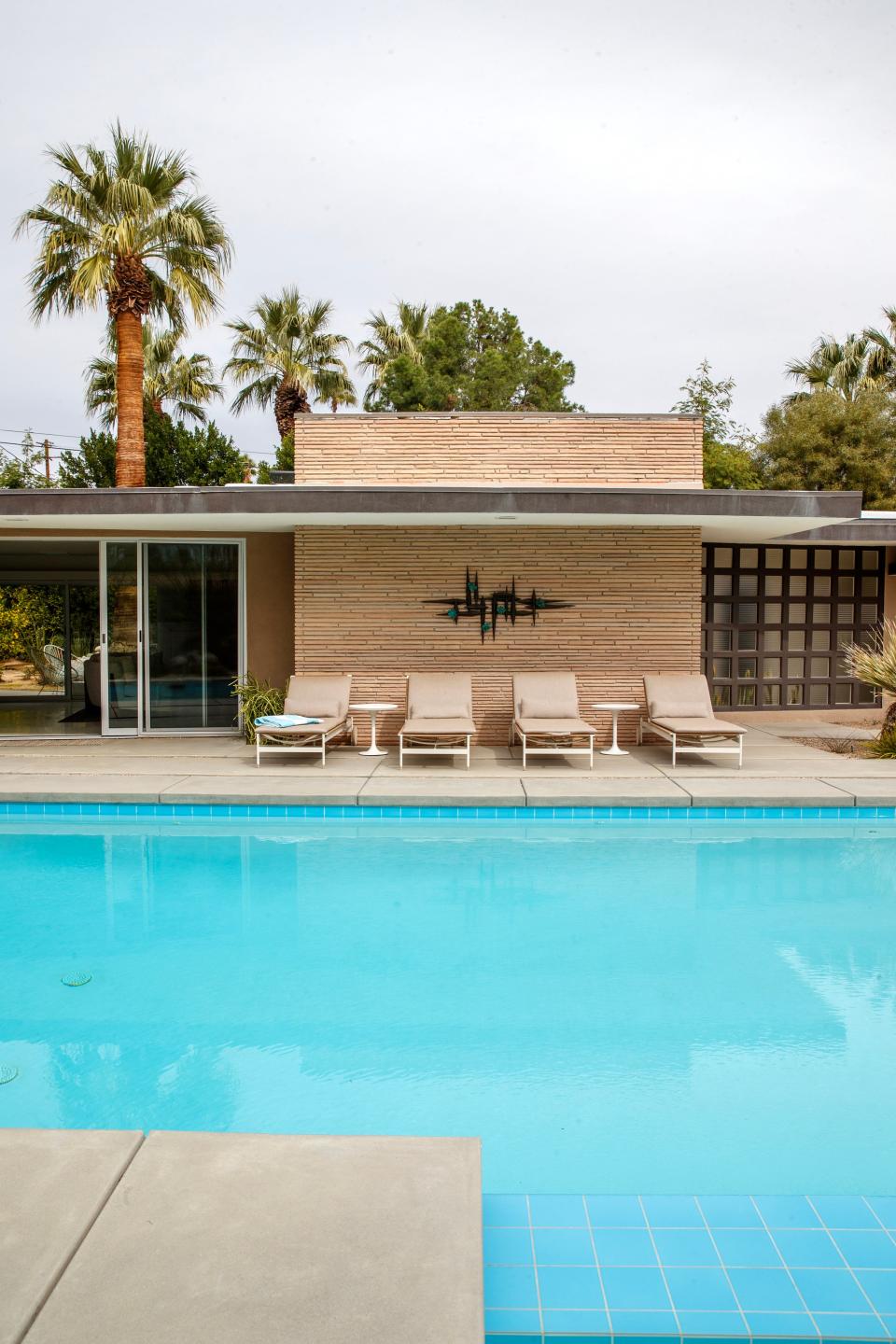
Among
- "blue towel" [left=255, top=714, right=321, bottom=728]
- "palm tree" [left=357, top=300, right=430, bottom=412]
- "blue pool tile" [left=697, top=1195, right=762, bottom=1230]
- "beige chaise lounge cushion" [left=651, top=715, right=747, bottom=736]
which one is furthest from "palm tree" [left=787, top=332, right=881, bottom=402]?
"blue pool tile" [left=697, top=1195, right=762, bottom=1230]

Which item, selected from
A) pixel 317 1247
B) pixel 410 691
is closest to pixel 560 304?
pixel 410 691

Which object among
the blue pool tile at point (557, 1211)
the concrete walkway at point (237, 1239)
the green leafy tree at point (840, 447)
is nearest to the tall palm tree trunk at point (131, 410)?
the green leafy tree at point (840, 447)

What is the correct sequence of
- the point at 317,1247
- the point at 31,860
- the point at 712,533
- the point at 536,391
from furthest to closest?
the point at 536,391
the point at 712,533
the point at 31,860
the point at 317,1247

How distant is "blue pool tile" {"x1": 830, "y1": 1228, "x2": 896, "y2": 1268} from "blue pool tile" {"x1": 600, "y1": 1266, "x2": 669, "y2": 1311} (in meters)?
0.56

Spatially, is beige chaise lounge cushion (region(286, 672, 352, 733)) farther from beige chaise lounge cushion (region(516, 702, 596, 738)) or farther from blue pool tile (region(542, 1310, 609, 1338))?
blue pool tile (region(542, 1310, 609, 1338))

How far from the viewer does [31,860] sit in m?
7.61

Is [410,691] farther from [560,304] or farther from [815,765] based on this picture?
[560,304]

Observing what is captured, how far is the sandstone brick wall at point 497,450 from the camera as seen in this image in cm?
1224

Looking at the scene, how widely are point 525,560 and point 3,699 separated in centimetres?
1158

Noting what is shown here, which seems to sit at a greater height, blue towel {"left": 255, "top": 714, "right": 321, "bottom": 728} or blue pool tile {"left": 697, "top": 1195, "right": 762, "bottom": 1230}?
blue towel {"left": 255, "top": 714, "right": 321, "bottom": 728}

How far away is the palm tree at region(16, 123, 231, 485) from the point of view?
712 inches

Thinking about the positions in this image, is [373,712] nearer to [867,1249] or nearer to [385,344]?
[867,1249]

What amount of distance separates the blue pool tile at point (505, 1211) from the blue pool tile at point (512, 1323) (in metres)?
0.42

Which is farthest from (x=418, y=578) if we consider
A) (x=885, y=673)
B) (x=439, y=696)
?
(x=885, y=673)
